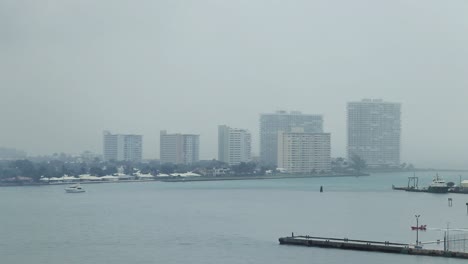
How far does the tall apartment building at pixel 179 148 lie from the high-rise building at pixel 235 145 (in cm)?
254

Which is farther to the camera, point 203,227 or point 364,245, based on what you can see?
point 203,227

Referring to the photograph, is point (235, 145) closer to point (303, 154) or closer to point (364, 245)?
point (303, 154)

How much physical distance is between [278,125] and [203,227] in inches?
2269

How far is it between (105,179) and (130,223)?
27558mm

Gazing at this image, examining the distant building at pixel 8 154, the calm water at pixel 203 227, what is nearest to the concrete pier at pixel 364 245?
the calm water at pixel 203 227

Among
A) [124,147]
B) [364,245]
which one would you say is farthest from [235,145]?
[364,245]

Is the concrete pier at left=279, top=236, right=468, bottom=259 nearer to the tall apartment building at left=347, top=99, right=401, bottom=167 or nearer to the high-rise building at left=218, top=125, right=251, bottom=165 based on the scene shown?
the high-rise building at left=218, top=125, right=251, bottom=165

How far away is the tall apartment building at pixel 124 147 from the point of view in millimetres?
74000

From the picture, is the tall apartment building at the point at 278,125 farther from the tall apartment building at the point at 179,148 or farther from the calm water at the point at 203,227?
the calm water at the point at 203,227

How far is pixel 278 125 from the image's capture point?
7394 cm

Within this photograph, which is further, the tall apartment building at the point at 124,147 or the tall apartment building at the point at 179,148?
the tall apartment building at the point at 124,147

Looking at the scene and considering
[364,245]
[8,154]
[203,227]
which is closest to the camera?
[364,245]

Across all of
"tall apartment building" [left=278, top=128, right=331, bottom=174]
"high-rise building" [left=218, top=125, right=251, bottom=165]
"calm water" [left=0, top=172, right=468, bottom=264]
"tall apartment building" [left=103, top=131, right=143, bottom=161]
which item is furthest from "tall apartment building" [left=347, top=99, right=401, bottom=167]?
"calm water" [left=0, top=172, right=468, bottom=264]

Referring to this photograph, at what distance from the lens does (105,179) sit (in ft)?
146
